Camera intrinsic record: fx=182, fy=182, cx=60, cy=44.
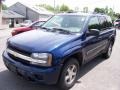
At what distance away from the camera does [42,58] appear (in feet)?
11.9

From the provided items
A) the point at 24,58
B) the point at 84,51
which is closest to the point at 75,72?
the point at 84,51

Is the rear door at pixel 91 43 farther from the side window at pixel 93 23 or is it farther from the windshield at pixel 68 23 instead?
the windshield at pixel 68 23

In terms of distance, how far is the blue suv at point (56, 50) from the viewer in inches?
143

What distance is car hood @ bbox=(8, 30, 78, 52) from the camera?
12.2 ft

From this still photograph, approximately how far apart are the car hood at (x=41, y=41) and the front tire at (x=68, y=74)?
1.70 feet

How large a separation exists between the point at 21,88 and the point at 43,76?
0.94 meters

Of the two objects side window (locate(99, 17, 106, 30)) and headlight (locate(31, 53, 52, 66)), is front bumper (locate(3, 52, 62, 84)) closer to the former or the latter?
headlight (locate(31, 53, 52, 66))

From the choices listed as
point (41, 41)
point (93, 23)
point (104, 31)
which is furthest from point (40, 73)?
point (104, 31)

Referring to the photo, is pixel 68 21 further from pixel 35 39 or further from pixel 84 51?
pixel 35 39

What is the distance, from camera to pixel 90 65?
6203 millimetres

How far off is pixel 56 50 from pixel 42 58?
327 mm

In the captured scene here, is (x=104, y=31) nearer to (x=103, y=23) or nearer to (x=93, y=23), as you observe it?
(x=103, y=23)

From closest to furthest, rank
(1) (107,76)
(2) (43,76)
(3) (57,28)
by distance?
(2) (43,76) < (3) (57,28) < (1) (107,76)

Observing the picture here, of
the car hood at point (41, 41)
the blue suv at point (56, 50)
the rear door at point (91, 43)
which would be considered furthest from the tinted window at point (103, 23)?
the car hood at point (41, 41)
